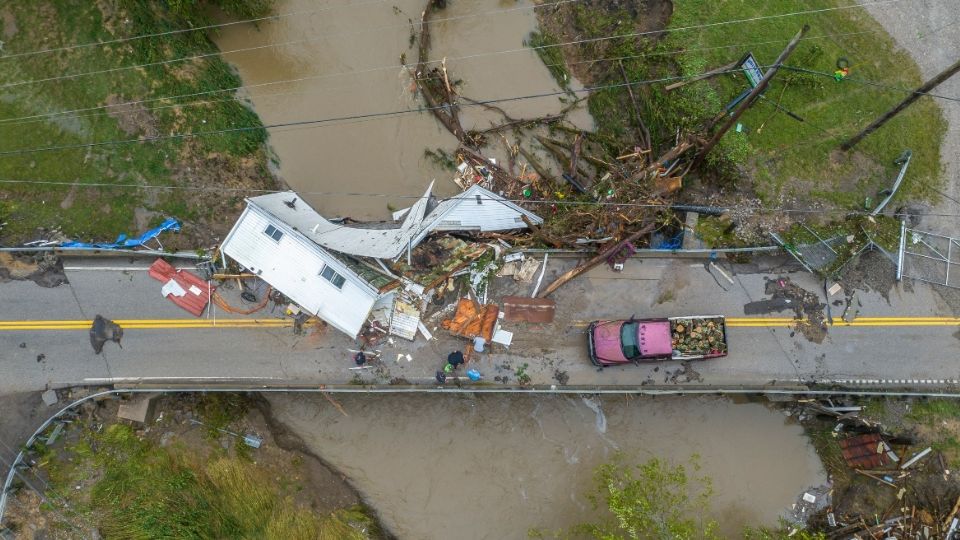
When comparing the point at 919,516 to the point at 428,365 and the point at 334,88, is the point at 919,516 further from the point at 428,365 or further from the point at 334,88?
the point at 334,88

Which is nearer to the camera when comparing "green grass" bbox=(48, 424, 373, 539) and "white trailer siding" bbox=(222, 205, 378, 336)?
"white trailer siding" bbox=(222, 205, 378, 336)

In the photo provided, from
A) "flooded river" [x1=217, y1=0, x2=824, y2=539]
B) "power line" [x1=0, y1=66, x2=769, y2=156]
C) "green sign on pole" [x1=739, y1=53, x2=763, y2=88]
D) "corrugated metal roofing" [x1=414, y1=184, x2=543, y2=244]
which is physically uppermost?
"green sign on pole" [x1=739, y1=53, x2=763, y2=88]

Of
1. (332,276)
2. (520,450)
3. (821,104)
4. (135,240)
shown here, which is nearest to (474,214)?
(332,276)

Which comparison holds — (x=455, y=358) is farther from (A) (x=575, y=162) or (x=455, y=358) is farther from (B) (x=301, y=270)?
(A) (x=575, y=162)

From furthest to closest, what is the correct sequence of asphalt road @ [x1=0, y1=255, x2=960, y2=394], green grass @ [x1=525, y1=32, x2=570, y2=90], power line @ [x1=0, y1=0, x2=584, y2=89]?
green grass @ [x1=525, y1=32, x2=570, y2=90] < power line @ [x1=0, y1=0, x2=584, y2=89] < asphalt road @ [x1=0, y1=255, x2=960, y2=394]

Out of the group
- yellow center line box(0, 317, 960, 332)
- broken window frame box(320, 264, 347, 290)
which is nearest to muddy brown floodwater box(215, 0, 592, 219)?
broken window frame box(320, 264, 347, 290)

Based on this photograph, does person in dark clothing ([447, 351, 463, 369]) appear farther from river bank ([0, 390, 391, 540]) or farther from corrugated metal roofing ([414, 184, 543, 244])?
river bank ([0, 390, 391, 540])
